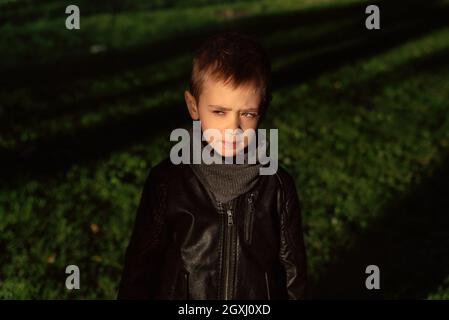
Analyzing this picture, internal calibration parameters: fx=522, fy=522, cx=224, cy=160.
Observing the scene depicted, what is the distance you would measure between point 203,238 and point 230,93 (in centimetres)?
66

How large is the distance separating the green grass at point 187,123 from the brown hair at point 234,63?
2.19 m

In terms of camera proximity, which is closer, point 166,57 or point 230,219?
point 230,219

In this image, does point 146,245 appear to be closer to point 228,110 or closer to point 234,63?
point 228,110

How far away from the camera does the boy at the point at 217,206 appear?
2.31 meters

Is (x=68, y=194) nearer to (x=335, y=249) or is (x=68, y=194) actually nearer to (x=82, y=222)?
(x=82, y=222)

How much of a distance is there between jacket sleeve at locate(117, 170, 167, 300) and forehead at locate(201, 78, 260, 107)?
1.55 feet

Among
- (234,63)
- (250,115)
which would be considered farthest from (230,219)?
(234,63)

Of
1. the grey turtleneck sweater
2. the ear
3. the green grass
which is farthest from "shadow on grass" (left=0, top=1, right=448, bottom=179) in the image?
the grey turtleneck sweater

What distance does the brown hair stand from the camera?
226 centimetres

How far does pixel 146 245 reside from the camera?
2432 mm

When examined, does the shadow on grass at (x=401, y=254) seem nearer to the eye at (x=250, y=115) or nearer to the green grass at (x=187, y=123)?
the green grass at (x=187, y=123)

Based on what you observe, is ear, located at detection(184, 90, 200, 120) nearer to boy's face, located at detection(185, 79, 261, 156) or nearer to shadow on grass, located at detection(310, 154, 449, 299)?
boy's face, located at detection(185, 79, 261, 156)

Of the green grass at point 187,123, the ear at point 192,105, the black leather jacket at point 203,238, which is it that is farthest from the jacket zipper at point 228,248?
the green grass at point 187,123
